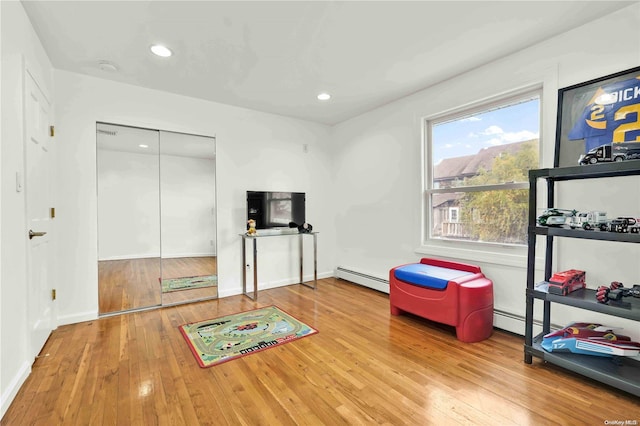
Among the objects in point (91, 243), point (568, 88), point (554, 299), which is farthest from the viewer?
point (91, 243)

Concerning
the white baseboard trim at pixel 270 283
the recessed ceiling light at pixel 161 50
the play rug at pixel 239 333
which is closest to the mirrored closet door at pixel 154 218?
the white baseboard trim at pixel 270 283

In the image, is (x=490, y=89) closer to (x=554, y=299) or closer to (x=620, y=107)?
(x=620, y=107)

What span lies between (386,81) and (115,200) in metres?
3.25

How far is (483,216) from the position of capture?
2.98 meters

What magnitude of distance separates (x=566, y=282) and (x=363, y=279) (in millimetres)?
2507

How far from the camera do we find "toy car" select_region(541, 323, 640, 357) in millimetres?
1864

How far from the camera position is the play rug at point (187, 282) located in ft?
A: 11.7

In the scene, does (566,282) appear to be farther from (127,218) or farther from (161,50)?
(127,218)

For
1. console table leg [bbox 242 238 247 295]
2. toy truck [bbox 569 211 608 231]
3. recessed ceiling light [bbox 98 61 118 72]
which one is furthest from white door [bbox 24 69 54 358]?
toy truck [bbox 569 211 608 231]

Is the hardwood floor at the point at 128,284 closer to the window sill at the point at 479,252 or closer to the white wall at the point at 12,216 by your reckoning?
the white wall at the point at 12,216

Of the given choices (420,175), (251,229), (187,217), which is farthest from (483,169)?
(187,217)

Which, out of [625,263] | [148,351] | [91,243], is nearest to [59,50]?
[91,243]

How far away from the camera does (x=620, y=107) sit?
6.70 feet

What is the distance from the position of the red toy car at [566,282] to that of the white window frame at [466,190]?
1.61 ft
